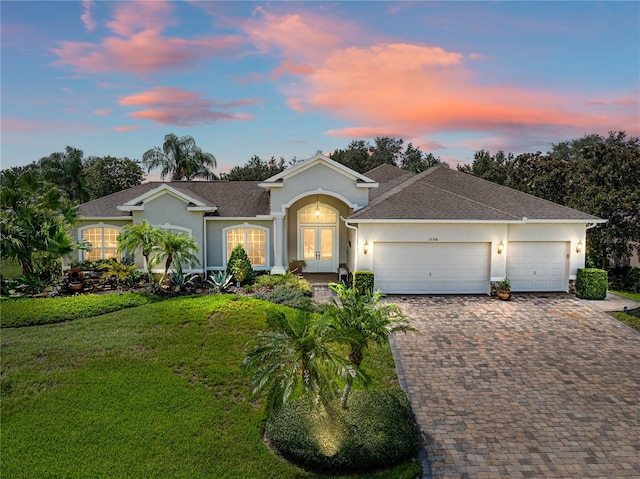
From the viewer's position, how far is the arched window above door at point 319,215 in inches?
828

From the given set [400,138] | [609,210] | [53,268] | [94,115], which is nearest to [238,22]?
[94,115]

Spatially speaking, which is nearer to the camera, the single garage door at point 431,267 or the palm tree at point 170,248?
the palm tree at point 170,248

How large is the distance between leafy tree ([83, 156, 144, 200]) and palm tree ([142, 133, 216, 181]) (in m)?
4.91

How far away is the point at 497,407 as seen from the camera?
9.04 metres

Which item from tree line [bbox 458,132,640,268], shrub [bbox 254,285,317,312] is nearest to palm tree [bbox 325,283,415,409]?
shrub [bbox 254,285,317,312]

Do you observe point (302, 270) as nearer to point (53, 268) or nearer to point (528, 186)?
point (53, 268)

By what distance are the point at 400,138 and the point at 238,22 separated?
36.6 metres

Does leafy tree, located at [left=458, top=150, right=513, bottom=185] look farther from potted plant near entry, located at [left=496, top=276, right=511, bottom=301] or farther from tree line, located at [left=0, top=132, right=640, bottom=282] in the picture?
potted plant near entry, located at [left=496, top=276, right=511, bottom=301]

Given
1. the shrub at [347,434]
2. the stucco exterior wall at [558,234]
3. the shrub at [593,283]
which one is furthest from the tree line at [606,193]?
the shrub at [347,434]

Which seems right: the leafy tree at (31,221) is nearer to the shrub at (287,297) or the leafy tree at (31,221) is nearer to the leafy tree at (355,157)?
the shrub at (287,297)

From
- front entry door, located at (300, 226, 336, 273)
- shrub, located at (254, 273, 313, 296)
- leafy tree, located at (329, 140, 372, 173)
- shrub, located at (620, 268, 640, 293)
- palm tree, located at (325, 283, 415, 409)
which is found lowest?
shrub, located at (620, 268, 640, 293)

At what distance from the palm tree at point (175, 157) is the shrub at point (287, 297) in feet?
74.6

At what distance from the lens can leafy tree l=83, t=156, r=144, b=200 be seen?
39312mm

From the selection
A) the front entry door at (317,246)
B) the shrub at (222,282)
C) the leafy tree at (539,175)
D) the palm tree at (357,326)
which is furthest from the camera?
the leafy tree at (539,175)
